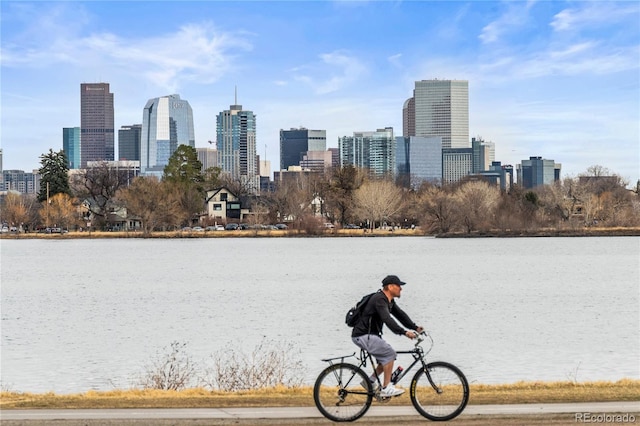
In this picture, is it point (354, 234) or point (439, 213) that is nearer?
point (439, 213)

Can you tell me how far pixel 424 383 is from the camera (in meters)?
13.2

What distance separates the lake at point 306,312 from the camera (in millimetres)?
25625

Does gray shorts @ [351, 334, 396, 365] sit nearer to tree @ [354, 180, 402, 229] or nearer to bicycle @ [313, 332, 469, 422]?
bicycle @ [313, 332, 469, 422]

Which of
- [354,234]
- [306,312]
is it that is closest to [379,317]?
[306,312]

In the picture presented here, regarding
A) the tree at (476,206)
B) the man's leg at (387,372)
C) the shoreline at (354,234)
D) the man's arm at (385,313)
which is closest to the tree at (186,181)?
the shoreline at (354,234)

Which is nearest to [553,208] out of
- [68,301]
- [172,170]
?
[172,170]

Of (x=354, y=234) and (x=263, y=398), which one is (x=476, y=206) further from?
(x=263, y=398)

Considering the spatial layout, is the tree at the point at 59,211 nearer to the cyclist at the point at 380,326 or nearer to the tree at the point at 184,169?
the tree at the point at 184,169

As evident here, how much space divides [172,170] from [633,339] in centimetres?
12314

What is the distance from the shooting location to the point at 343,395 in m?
13.0

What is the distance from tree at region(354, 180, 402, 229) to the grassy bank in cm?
11997

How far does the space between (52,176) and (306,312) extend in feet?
417

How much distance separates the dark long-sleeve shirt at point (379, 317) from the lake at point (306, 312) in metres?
9.66

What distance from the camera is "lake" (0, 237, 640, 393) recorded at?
25.6 meters
